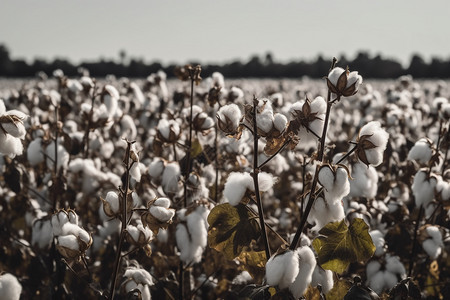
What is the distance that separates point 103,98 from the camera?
113 inches

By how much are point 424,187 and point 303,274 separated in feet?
3.61

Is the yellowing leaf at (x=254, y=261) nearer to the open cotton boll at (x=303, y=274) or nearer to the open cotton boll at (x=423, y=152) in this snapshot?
→ the open cotton boll at (x=303, y=274)

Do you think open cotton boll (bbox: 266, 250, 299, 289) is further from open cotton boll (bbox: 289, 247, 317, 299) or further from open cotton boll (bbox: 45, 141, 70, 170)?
open cotton boll (bbox: 45, 141, 70, 170)

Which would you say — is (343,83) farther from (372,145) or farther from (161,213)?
(161,213)

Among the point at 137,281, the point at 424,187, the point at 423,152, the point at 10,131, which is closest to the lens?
the point at 10,131

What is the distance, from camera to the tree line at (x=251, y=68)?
41.9 meters

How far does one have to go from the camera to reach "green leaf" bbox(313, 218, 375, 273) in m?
1.54

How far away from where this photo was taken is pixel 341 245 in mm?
1555

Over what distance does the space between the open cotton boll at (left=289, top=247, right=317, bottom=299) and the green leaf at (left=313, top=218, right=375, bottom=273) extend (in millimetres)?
90

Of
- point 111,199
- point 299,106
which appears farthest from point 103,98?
point 299,106

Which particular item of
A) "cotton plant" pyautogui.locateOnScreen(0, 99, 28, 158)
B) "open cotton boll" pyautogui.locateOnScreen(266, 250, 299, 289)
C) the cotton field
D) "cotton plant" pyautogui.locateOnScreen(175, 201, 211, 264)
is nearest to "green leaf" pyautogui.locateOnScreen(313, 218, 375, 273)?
the cotton field

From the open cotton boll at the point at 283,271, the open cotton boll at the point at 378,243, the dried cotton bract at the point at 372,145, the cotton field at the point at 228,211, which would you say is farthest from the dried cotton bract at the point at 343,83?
the open cotton boll at the point at 378,243

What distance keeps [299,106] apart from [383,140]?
1.04ft

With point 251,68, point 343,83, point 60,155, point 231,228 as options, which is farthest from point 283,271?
point 251,68
